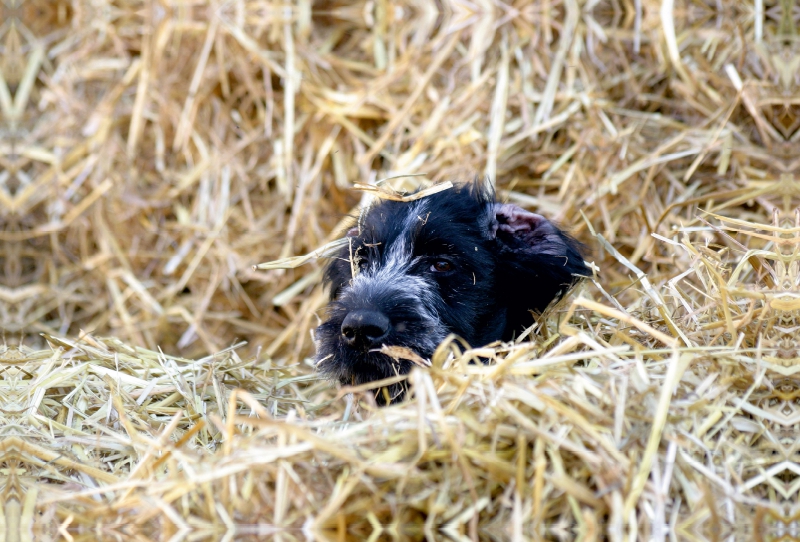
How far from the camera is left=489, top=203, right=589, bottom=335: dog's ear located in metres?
4.14

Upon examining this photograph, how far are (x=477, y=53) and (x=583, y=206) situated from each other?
138cm

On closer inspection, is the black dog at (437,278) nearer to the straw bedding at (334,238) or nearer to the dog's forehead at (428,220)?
the dog's forehead at (428,220)

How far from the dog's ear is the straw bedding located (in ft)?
0.72

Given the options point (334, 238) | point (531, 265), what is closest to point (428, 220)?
point (531, 265)

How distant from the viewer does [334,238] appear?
5.56m

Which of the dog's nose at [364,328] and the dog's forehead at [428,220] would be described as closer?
the dog's nose at [364,328]

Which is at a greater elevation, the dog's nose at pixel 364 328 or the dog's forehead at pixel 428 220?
Answer: the dog's forehead at pixel 428 220

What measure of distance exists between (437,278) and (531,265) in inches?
20.1

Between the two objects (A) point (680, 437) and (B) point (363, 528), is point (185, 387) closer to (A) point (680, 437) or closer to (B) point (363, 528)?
(B) point (363, 528)

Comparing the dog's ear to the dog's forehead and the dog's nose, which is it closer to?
the dog's forehead

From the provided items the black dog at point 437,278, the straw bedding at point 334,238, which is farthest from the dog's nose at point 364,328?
the straw bedding at point 334,238

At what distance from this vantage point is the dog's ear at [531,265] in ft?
13.6

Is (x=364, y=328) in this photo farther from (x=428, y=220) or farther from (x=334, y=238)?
(x=334, y=238)

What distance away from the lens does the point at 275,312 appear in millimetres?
6383
